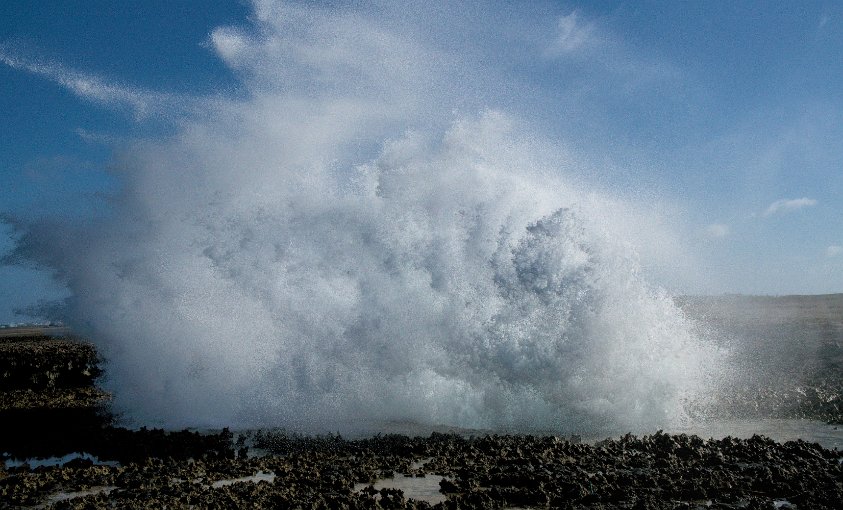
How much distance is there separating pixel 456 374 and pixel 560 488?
9695 mm

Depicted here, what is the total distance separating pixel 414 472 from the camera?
538 inches

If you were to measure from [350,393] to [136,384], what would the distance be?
1012cm

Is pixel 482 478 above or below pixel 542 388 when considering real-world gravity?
below

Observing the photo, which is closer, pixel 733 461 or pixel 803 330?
pixel 733 461

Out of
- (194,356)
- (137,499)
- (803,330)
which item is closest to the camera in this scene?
(137,499)

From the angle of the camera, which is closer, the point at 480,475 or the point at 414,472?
the point at 480,475

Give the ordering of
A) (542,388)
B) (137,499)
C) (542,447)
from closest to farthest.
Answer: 1. (137,499)
2. (542,447)
3. (542,388)

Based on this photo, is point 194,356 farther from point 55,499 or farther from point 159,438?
A: point 55,499

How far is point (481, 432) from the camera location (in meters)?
18.2

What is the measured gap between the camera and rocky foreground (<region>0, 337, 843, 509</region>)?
37.6ft

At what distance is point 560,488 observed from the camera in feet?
39.3

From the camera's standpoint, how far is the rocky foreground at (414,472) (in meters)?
11.5

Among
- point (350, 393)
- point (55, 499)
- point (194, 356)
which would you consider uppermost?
point (194, 356)

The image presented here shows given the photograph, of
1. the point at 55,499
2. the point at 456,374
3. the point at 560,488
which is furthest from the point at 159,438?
the point at 560,488
